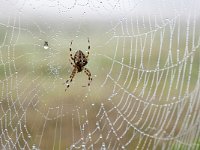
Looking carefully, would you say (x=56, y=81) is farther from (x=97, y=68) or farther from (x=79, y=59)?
(x=79, y=59)

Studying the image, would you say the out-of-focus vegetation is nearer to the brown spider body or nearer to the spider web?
the spider web

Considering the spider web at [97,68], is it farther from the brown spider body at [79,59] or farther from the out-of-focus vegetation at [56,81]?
the brown spider body at [79,59]

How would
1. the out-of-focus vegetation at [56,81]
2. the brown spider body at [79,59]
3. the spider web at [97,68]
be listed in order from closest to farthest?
the spider web at [97,68]
the brown spider body at [79,59]
the out-of-focus vegetation at [56,81]

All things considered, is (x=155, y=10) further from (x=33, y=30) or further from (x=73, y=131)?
(x=73, y=131)

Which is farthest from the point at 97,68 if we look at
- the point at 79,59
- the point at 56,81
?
the point at 79,59

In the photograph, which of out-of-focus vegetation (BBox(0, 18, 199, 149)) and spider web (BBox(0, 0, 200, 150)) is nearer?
spider web (BBox(0, 0, 200, 150))

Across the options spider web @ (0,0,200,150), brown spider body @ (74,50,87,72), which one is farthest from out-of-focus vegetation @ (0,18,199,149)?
brown spider body @ (74,50,87,72)

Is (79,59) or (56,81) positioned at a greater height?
(79,59)

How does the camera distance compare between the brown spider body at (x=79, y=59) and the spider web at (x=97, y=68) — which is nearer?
the spider web at (x=97, y=68)

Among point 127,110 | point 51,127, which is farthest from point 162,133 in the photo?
point 51,127

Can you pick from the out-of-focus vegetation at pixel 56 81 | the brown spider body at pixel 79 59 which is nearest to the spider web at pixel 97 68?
the out-of-focus vegetation at pixel 56 81

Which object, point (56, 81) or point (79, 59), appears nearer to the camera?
point (79, 59)
